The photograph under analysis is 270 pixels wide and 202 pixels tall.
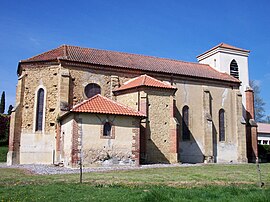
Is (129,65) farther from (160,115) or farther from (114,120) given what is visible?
(114,120)

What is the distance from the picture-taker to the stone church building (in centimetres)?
2255

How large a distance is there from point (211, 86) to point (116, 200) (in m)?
26.5

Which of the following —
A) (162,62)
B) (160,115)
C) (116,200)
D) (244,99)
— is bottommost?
(116,200)

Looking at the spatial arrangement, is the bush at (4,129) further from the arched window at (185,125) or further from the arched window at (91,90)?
the arched window at (185,125)

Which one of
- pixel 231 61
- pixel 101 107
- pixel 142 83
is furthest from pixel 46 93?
pixel 231 61

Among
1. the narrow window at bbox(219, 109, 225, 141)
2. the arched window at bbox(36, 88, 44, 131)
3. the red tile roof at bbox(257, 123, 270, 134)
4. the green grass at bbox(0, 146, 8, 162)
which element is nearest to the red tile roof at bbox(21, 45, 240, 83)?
the arched window at bbox(36, 88, 44, 131)

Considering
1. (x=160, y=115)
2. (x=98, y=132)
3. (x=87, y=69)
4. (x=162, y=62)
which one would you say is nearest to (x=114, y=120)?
(x=98, y=132)

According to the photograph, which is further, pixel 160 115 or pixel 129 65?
pixel 129 65

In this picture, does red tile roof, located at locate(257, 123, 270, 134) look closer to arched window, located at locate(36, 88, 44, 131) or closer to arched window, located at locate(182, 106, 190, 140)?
arched window, located at locate(182, 106, 190, 140)

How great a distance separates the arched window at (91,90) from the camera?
1095 inches

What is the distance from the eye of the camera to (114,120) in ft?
75.0

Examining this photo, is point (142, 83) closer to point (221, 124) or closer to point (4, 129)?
point (221, 124)

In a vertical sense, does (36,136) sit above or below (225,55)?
below

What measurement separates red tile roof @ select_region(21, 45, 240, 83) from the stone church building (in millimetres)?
102
